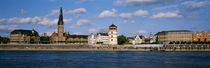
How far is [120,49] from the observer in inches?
6358

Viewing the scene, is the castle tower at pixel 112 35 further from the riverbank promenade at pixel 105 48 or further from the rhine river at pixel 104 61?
the rhine river at pixel 104 61

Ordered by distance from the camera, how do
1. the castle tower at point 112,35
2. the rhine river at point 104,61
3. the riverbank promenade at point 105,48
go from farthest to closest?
the castle tower at point 112,35 < the riverbank promenade at point 105,48 < the rhine river at point 104,61

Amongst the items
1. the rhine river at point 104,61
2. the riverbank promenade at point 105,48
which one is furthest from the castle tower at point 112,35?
the rhine river at point 104,61

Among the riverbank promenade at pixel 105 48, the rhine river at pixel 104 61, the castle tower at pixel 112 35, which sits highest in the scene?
the castle tower at pixel 112 35

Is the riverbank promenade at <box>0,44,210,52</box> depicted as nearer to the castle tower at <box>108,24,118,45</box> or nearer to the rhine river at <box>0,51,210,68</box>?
the castle tower at <box>108,24,118,45</box>

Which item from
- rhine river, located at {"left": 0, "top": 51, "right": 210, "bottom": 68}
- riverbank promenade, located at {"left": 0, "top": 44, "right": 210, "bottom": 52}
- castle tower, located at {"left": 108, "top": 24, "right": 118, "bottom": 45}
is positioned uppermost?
castle tower, located at {"left": 108, "top": 24, "right": 118, "bottom": 45}

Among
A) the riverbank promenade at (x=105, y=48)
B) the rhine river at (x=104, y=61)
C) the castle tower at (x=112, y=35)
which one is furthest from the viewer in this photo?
the castle tower at (x=112, y=35)

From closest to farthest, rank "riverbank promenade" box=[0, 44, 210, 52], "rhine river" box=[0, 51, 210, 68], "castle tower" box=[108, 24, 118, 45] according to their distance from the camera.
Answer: "rhine river" box=[0, 51, 210, 68] < "riverbank promenade" box=[0, 44, 210, 52] < "castle tower" box=[108, 24, 118, 45]

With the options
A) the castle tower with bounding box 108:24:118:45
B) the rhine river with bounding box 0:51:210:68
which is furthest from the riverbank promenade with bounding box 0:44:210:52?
the rhine river with bounding box 0:51:210:68

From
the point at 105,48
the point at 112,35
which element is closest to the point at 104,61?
the point at 105,48

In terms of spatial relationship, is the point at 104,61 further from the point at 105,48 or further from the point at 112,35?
the point at 112,35

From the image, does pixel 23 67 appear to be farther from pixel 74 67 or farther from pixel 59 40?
pixel 59 40

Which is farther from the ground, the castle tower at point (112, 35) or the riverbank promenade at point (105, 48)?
the castle tower at point (112, 35)

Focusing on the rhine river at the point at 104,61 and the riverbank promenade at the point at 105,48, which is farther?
the riverbank promenade at the point at 105,48
